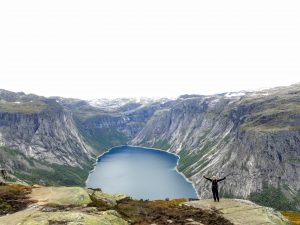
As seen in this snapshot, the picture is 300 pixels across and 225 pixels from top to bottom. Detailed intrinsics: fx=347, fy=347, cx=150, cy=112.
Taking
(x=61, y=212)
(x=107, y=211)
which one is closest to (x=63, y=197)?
(x=107, y=211)

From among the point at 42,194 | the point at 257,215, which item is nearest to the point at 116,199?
the point at 42,194

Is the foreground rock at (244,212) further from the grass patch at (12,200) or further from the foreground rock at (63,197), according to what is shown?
the grass patch at (12,200)

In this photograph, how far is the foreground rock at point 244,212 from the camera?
47006 millimetres

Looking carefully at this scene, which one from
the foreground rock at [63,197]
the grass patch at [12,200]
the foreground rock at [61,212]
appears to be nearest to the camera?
the foreground rock at [61,212]

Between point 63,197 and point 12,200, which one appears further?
point 12,200

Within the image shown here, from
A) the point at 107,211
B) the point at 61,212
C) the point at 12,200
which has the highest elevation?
the point at 61,212

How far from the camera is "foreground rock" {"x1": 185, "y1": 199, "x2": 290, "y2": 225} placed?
154 ft

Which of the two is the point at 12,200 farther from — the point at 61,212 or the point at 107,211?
the point at 107,211

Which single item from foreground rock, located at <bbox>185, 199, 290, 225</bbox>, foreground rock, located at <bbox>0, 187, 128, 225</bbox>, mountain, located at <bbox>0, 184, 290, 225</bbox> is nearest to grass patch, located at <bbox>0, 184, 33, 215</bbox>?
mountain, located at <bbox>0, 184, 290, 225</bbox>

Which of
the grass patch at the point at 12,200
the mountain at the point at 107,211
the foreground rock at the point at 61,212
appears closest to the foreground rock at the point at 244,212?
the mountain at the point at 107,211

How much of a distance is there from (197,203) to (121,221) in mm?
21262

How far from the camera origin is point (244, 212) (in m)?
50.9

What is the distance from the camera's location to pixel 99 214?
39.9 meters

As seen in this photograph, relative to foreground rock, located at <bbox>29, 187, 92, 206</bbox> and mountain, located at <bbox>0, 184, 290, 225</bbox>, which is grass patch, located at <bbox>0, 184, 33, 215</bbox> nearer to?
mountain, located at <bbox>0, 184, 290, 225</bbox>
